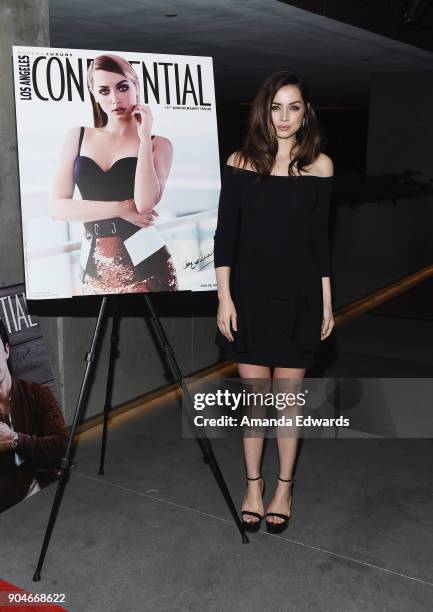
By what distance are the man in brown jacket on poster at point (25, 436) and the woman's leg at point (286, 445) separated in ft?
2.81

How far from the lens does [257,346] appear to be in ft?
7.60

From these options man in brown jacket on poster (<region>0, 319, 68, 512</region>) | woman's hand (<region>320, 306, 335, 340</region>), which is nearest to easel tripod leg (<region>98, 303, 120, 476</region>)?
man in brown jacket on poster (<region>0, 319, 68, 512</region>)

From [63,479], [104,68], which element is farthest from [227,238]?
[63,479]

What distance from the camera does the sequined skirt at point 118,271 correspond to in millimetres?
2232

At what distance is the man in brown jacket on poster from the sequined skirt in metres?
0.47

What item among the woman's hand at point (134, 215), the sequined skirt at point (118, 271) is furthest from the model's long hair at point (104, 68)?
the sequined skirt at point (118, 271)

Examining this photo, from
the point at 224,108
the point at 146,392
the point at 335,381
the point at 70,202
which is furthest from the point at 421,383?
the point at 224,108

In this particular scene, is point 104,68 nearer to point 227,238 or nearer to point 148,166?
point 148,166

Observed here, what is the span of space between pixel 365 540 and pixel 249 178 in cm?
134

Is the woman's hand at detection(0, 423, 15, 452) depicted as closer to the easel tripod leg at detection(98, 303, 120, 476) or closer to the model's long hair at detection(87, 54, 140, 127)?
the easel tripod leg at detection(98, 303, 120, 476)

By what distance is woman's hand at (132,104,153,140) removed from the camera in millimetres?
2268

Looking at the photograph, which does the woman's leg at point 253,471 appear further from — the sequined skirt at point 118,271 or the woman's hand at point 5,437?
the woman's hand at point 5,437

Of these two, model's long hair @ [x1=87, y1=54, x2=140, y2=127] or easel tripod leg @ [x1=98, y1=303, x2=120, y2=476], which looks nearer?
model's long hair @ [x1=87, y1=54, x2=140, y2=127]

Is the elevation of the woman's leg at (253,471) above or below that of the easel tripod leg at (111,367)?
below
